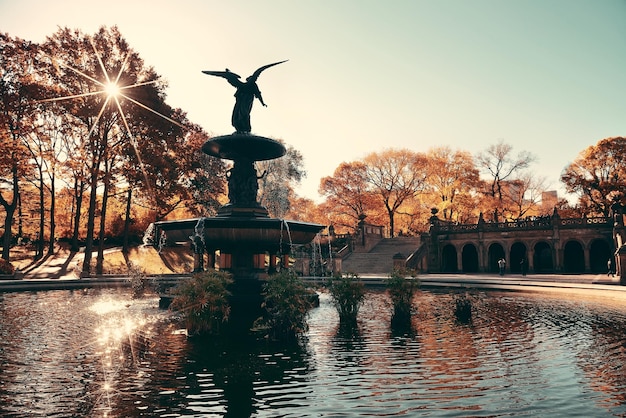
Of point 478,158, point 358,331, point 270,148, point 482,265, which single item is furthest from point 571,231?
point 358,331

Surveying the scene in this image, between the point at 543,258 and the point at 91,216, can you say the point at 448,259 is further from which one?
the point at 91,216

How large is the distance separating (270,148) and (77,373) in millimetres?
12037

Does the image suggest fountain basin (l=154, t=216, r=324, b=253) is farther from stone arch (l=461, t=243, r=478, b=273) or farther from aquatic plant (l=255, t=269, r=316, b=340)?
stone arch (l=461, t=243, r=478, b=273)

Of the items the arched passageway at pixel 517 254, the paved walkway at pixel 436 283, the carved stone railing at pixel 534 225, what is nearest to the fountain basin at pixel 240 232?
the paved walkway at pixel 436 283

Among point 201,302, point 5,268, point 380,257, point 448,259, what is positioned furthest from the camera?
point 448,259

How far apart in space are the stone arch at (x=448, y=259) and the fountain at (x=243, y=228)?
2724 cm

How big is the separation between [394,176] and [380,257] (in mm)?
18037

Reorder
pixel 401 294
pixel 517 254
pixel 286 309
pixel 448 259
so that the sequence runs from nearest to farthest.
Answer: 1. pixel 286 309
2. pixel 401 294
3. pixel 448 259
4. pixel 517 254

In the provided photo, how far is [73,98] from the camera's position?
1256 inches

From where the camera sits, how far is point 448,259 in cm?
4284

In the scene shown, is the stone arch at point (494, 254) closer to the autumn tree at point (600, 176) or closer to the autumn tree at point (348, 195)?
the autumn tree at point (600, 176)

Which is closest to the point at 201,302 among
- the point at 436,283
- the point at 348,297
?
the point at 348,297

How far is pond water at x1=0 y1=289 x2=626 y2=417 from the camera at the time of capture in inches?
218

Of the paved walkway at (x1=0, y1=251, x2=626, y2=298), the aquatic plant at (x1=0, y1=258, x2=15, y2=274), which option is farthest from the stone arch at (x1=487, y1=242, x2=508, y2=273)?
the aquatic plant at (x1=0, y1=258, x2=15, y2=274)
